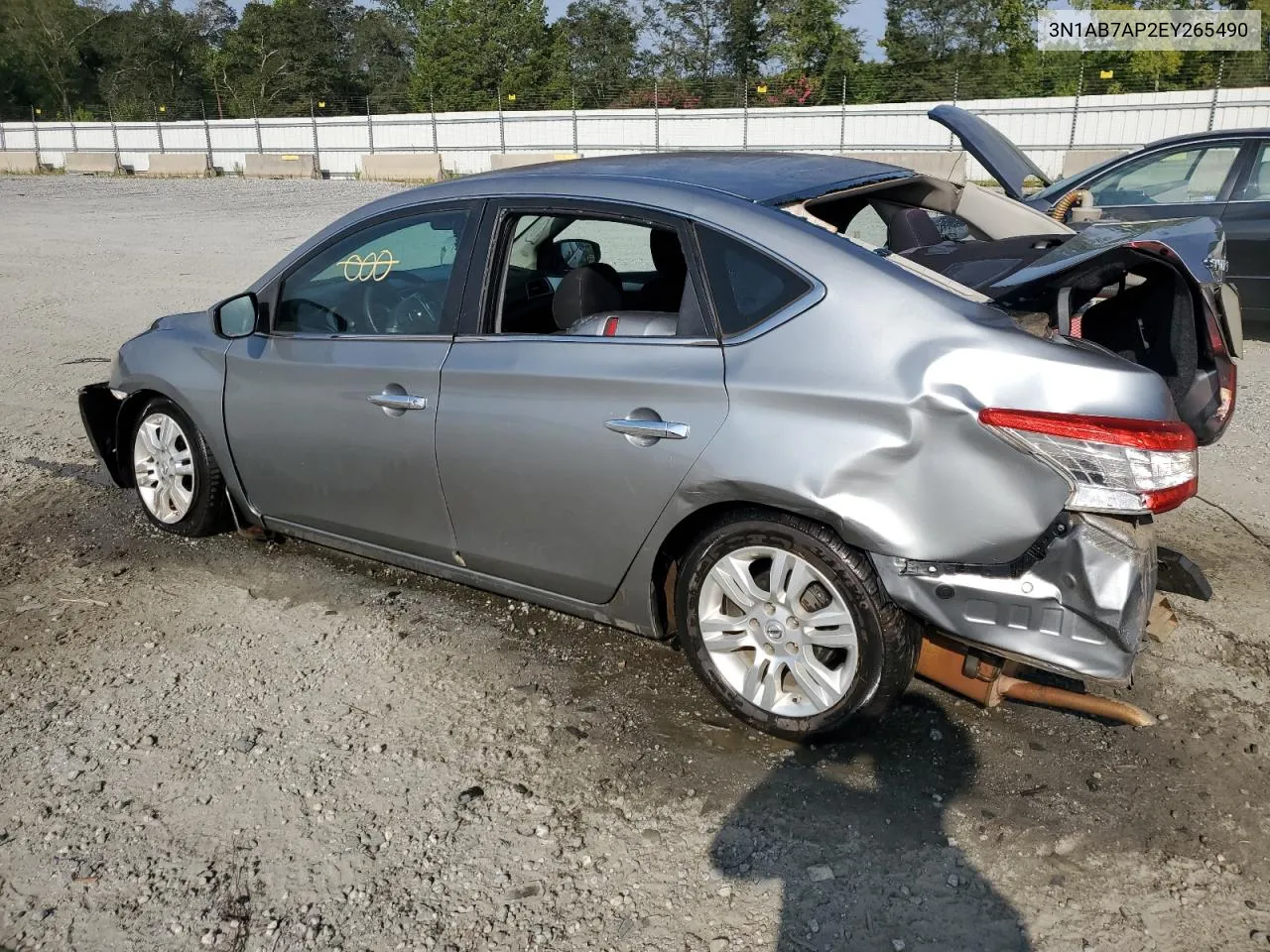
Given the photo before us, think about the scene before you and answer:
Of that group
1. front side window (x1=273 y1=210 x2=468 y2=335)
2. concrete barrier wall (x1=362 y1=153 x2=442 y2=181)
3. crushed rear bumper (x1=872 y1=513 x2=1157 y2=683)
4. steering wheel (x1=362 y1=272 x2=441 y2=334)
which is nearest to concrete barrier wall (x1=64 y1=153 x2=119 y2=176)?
concrete barrier wall (x1=362 y1=153 x2=442 y2=181)

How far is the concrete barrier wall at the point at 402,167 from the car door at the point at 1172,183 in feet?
75.2

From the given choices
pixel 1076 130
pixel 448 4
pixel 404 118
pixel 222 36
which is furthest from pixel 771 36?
pixel 222 36

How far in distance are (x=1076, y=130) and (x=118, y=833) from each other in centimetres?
2995

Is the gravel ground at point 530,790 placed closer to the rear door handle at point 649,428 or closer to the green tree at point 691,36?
the rear door handle at point 649,428

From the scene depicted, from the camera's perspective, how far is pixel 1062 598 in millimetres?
2979

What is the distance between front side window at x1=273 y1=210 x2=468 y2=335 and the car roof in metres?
0.26

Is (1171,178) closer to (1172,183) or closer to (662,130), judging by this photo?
(1172,183)

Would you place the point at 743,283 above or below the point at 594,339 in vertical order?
above

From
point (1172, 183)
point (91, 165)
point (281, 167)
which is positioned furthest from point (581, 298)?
point (91, 165)

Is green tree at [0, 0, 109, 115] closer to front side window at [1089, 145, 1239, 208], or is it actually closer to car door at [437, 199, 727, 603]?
front side window at [1089, 145, 1239, 208]

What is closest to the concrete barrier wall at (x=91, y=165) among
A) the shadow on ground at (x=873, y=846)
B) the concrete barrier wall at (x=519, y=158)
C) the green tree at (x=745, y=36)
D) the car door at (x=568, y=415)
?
the concrete barrier wall at (x=519, y=158)

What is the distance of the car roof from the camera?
3.59m

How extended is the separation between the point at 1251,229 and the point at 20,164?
40314 millimetres

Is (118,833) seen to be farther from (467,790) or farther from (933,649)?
(933,649)
